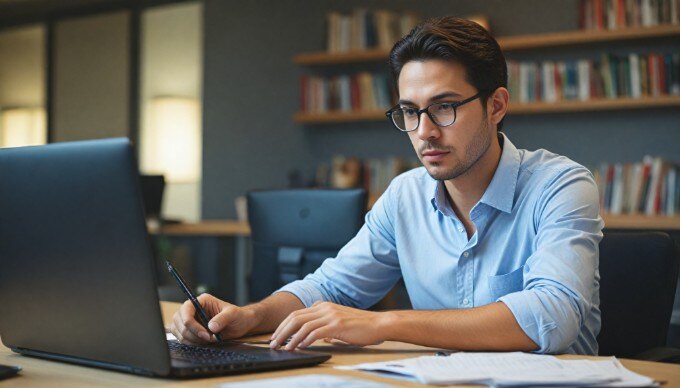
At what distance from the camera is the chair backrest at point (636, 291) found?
168cm

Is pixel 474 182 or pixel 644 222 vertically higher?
pixel 474 182

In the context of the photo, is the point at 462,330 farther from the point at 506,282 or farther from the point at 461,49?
the point at 461,49

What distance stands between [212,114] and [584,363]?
5300 mm

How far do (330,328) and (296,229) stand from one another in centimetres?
96

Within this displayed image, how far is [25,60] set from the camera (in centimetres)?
742

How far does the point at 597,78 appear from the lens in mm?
4633

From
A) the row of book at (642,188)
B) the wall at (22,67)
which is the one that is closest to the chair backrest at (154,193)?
the row of book at (642,188)

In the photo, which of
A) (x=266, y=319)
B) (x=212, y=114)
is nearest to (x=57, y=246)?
(x=266, y=319)

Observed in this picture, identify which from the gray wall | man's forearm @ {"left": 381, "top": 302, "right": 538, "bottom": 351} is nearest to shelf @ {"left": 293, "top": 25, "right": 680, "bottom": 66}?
the gray wall

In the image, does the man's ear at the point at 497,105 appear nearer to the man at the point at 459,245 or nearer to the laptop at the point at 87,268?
the man at the point at 459,245

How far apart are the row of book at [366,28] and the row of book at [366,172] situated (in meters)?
0.69

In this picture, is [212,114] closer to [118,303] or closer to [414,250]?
[414,250]

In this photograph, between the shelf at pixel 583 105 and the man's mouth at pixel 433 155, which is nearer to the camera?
the man's mouth at pixel 433 155

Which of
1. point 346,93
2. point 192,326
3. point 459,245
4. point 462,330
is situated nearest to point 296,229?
point 459,245
